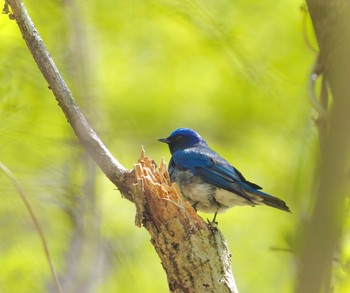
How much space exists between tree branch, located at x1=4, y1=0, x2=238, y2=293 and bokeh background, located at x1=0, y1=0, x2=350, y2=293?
30.8 inches

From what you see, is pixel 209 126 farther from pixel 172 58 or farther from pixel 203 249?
pixel 203 249

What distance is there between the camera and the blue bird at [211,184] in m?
5.11

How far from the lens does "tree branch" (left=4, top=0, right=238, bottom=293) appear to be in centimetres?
314

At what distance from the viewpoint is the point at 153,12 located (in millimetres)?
6098

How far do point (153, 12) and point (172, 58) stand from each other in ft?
3.77

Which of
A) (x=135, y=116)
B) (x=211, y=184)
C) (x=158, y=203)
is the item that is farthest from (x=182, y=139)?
(x=158, y=203)

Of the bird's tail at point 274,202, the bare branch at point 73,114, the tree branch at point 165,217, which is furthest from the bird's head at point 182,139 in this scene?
the bare branch at point 73,114

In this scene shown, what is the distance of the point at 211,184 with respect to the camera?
533 centimetres

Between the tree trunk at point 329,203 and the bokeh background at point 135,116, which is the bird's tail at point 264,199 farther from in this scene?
the tree trunk at point 329,203

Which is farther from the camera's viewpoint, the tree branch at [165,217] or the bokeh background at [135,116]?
the bokeh background at [135,116]

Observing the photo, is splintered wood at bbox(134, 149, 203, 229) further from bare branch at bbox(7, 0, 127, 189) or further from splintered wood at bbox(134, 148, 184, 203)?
bare branch at bbox(7, 0, 127, 189)

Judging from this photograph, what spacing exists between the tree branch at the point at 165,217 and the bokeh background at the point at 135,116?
782mm

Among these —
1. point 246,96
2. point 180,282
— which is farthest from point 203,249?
point 246,96

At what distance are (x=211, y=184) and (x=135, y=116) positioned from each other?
1966mm
